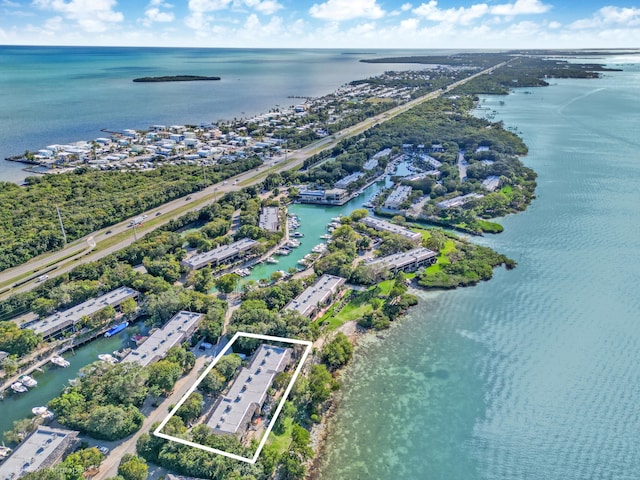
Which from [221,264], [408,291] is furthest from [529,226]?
[221,264]

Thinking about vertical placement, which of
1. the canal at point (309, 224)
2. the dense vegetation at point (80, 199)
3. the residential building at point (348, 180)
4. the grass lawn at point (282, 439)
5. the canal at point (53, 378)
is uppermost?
the residential building at point (348, 180)

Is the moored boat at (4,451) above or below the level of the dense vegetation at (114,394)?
below

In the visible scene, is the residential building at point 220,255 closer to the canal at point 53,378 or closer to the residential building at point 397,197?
the canal at point 53,378

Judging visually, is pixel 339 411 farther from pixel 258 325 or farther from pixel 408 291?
pixel 408 291

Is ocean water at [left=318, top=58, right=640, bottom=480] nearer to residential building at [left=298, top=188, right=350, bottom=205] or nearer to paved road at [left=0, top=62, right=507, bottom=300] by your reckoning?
residential building at [left=298, top=188, right=350, bottom=205]

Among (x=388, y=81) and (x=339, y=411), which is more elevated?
(x=388, y=81)

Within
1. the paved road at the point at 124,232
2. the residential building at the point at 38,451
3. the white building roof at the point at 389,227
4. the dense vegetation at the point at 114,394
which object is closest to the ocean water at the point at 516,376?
the white building roof at the point at 389,227

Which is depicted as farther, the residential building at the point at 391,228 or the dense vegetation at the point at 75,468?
the residential building at the point at 391,228

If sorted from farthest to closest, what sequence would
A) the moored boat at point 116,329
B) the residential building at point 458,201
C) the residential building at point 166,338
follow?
1. the residential building at point 458,201
2. the moored boat at point 116,329
3. the residential building at point 166,338
